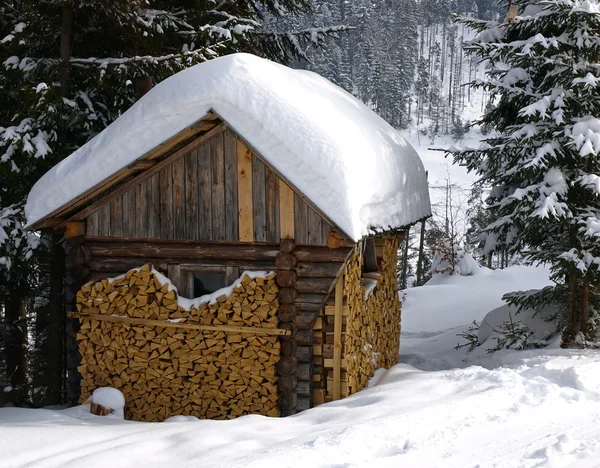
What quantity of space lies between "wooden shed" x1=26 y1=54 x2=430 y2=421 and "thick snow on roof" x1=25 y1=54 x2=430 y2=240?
0.02 m

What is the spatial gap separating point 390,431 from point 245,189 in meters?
3.71

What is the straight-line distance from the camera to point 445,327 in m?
18.2

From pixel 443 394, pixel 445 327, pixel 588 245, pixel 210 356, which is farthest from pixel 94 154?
pixel 445 327

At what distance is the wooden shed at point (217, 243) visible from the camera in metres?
8.57

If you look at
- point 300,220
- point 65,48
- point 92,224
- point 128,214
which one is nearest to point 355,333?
point 300,220

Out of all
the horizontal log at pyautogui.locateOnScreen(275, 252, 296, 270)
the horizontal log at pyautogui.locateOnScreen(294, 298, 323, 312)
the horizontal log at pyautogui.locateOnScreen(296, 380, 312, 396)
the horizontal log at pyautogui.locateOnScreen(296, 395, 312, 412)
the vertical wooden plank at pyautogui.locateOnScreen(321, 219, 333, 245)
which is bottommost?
the horizontal log at pyautogui.locateOnScreen(296, 395, 312, 412)

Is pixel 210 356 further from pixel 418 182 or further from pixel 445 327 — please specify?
pixel 445 327

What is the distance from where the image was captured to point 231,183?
888 cm

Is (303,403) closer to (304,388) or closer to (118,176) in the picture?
(304,388)

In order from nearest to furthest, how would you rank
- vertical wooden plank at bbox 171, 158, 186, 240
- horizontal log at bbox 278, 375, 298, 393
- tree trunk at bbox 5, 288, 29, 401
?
horizontal log at bbox 278, 375, 298, 393, vertical wooden plank at bbox 171, 158, 186, 240, tree trunk at bbox 5, 288, 29, 401

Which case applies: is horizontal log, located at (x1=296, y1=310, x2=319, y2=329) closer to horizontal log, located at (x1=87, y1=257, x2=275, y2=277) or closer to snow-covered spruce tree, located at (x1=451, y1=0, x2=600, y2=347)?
horizontal log, located at (x1=87, y1=257, x2=275, y2=277)

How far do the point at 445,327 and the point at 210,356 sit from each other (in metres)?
10.5

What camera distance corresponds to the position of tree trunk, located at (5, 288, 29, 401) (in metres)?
12.9

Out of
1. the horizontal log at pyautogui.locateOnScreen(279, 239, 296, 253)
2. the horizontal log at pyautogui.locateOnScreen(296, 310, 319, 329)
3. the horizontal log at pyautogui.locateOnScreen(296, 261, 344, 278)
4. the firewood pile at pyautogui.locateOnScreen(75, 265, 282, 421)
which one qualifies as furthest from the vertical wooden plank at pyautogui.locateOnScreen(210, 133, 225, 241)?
the horizontal log at pyautogui.locateOnScreen(296, 310, 319, 329)
